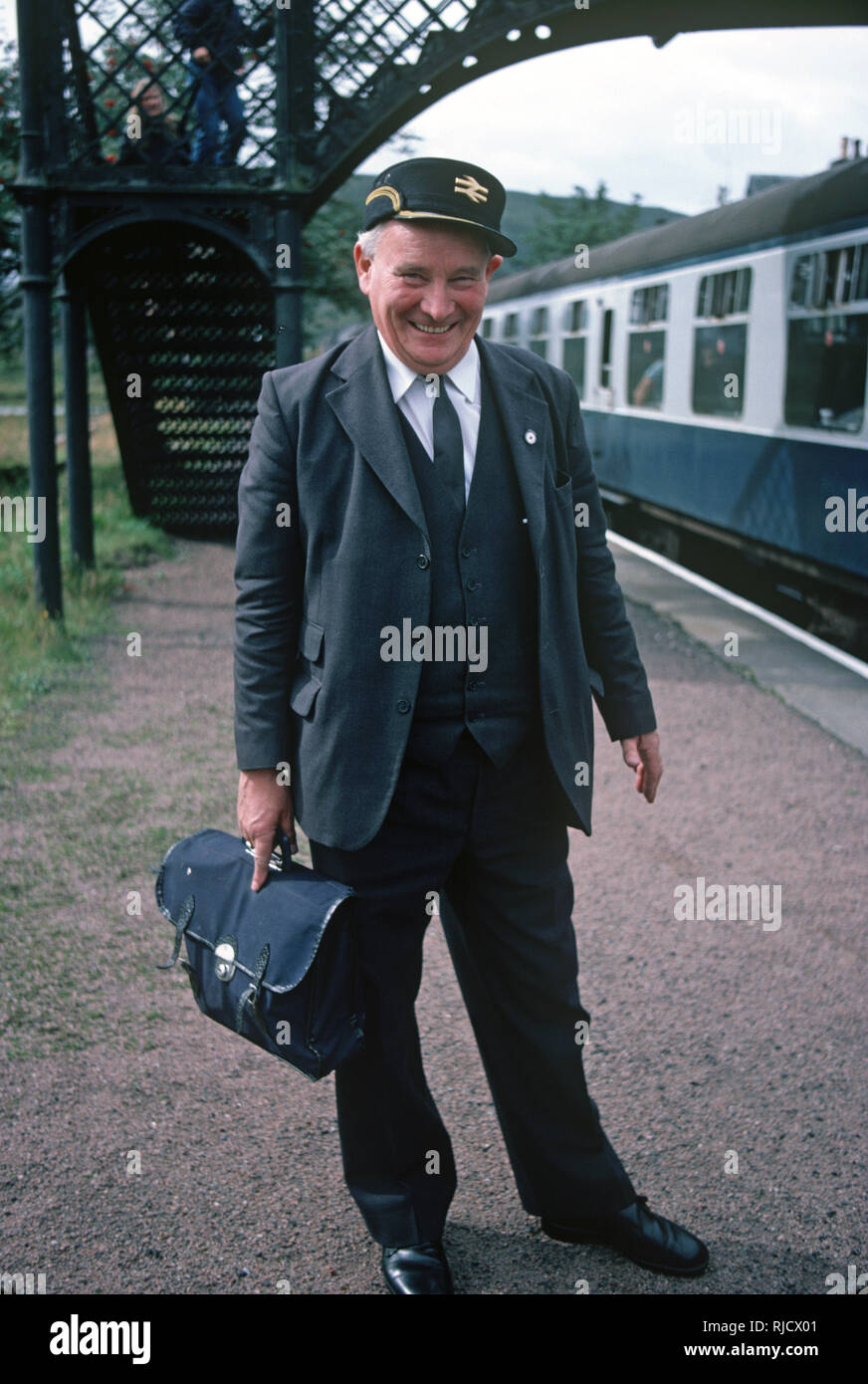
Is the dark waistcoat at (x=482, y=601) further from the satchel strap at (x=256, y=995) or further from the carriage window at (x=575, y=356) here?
the carriage window at (x=575, y=356)

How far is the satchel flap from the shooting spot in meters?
2.40

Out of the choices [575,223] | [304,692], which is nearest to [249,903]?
[304,692]

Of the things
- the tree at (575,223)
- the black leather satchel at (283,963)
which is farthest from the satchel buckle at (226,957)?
the tree at (575,223)

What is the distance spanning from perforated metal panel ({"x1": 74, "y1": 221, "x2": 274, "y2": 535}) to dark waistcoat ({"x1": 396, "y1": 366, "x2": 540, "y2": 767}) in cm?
755

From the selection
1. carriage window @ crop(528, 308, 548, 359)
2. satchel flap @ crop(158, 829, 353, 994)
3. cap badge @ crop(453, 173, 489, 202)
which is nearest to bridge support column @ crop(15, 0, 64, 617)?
satchel flap @ crop(158, 829, 353, 994)

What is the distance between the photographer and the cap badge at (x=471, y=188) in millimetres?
2266

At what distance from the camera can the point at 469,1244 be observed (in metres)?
2.77

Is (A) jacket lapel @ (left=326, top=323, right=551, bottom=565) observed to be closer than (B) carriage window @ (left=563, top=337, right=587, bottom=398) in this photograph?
Yes

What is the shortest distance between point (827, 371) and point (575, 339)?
7753 millimetres

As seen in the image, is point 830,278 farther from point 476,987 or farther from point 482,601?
point 476,987

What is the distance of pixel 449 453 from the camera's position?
2.39 meters

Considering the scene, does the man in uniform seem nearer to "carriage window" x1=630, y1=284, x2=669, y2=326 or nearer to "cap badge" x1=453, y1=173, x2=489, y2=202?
"cap badge" x1=453, y1=173, x2=489, y2=202

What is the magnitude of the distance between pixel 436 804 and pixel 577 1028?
586mm

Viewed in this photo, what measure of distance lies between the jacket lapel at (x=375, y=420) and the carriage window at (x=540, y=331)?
16.1 meters
